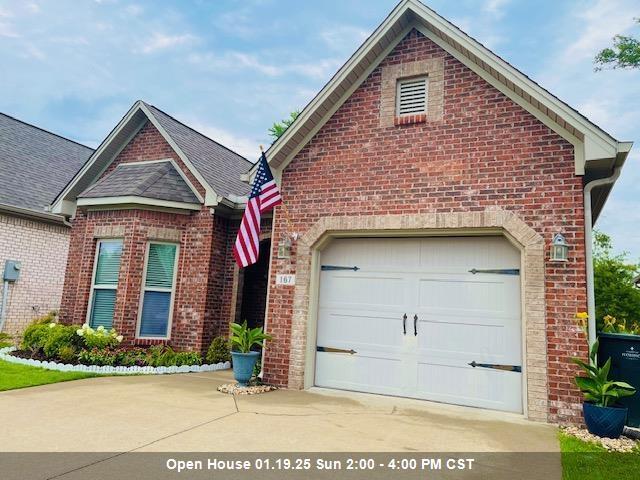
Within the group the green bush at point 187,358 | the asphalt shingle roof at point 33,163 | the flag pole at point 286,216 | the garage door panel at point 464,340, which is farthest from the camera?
the asphalt shingle roof at point 33,163

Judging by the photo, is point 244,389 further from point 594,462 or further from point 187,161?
point 187,161

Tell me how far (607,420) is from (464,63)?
5.64 metres

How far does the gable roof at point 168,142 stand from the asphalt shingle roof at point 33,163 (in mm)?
2444

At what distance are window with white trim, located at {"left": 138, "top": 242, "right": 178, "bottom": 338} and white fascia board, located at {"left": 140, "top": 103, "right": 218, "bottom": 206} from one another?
1.47 m

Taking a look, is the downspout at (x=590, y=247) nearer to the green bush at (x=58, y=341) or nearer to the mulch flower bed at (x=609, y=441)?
the mulch flower bed at (x=609, y=441)

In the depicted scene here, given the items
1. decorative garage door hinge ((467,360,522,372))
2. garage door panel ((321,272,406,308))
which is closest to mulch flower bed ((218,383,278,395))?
garage door panel ((321,272,406,308))

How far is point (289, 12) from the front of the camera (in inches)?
709

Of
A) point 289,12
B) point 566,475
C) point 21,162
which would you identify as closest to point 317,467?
point 566,475

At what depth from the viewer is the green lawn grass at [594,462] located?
3973 millimetres

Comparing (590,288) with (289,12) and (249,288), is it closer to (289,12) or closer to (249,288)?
(249,288)

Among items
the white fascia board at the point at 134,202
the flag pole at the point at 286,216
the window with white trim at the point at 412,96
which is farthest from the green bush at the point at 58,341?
the window with white trim at the point at 412,96

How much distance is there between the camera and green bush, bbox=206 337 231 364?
31.6 feet

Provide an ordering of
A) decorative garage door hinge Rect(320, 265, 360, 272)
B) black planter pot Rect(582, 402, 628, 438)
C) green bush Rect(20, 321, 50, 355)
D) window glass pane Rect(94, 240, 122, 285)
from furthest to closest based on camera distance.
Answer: window glass pane Rect(94, 240, 122, 285)
green bush Rect(20, 321, 50, 355)
decorative garage door hinge Rect(320, 265, 360, 272)
black planter pot Rect(582, 402, 628, 438)

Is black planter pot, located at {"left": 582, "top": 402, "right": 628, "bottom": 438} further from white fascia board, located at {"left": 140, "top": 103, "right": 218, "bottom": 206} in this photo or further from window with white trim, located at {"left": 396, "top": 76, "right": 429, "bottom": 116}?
white fascia board, located at {"left": 140, "top": 103, "right": 218, "bottom": 206}
